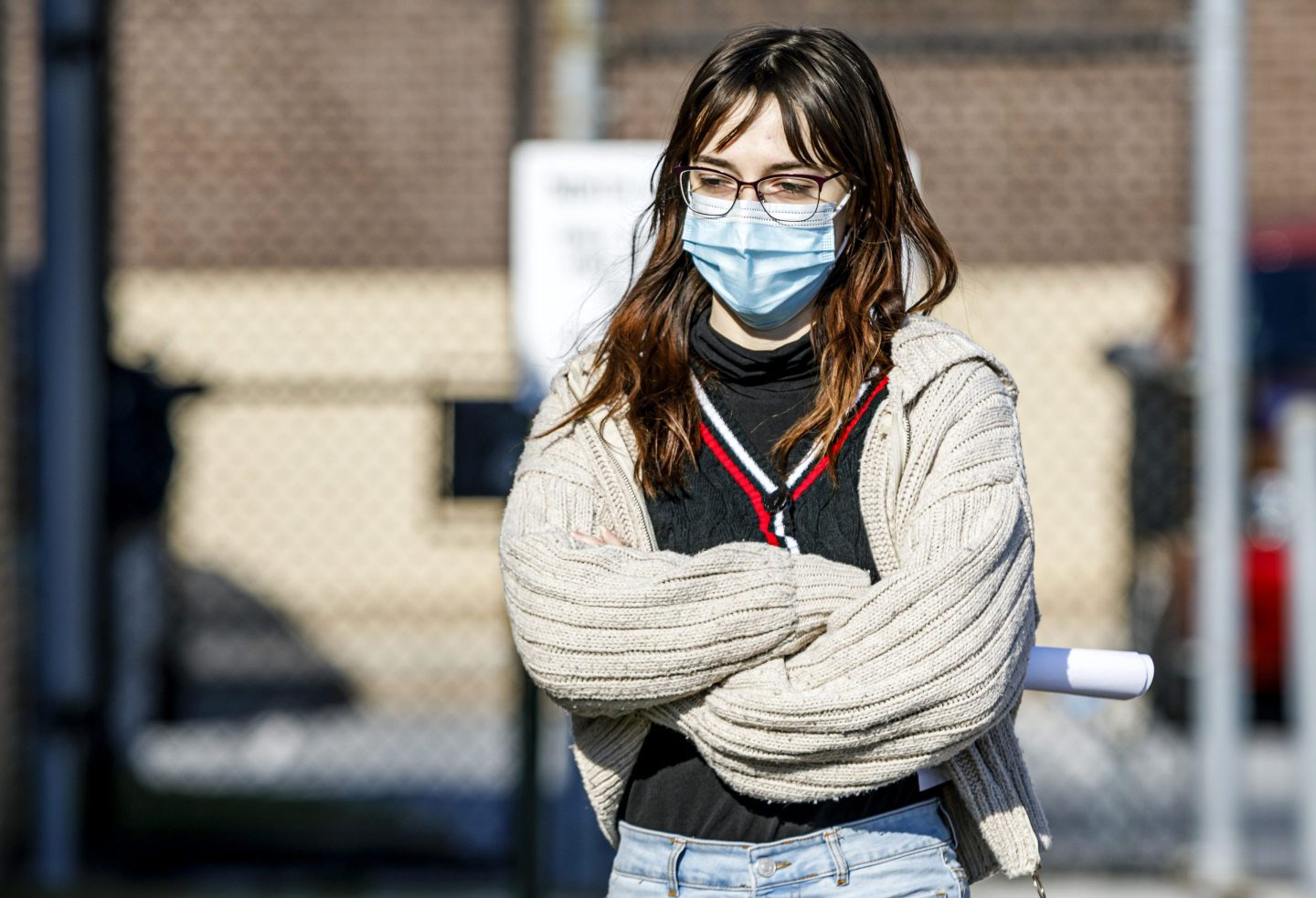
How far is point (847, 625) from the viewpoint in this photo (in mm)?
1821

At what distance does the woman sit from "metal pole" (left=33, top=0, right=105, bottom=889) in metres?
3.16

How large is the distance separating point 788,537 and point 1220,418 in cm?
291

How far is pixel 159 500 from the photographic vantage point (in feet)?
16.5

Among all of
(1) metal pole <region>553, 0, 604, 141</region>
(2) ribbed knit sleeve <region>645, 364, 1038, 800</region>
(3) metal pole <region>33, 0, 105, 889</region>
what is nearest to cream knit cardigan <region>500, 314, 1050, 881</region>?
(2) ribbed knit sleeve <region>645, 364, 1038, 800</region>

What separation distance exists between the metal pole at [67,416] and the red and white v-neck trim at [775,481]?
11.1 feet

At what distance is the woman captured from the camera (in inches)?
71.2

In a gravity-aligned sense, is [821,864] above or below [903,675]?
below

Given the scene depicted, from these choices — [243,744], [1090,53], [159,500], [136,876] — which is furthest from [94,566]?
[1090,53]

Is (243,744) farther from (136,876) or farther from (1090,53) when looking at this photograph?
(1090,53)

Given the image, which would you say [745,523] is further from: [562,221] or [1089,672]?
[562,221]

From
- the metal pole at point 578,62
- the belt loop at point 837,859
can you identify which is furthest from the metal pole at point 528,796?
the belt loop at point 837,859

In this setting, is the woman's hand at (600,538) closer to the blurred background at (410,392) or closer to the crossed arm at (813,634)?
the crossed arm at (813,634)

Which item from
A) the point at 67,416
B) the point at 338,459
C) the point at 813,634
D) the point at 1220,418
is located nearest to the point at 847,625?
the point at 813,634

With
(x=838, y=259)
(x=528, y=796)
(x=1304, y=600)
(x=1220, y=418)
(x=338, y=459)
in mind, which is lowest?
(x=528, y=796)
